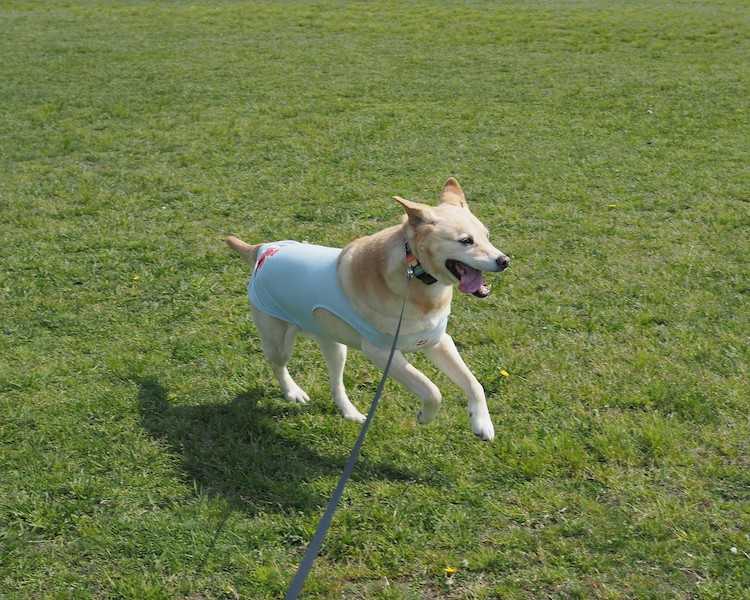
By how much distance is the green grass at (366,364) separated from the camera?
13.2 feet

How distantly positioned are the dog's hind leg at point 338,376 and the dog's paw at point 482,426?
0.80 metres

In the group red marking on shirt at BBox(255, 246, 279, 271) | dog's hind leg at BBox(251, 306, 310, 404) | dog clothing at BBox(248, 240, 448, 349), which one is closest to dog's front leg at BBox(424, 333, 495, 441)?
dog clothing at BBox(248, 240, 448, 349)

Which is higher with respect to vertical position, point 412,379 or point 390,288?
point 390,288

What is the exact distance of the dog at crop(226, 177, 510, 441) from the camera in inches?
170

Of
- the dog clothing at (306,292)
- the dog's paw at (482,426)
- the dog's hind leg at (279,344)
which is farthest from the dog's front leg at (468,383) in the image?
the dog's hind leg at (279,344)

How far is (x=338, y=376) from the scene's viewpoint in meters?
5.21

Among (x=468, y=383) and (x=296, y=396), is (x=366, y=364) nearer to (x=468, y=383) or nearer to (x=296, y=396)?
(x=296, y=396)

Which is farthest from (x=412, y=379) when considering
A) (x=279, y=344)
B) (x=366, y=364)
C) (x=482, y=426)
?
(x=366, y=364)

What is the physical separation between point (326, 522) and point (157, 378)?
259 cm

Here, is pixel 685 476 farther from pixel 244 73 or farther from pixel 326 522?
pixel 244 73

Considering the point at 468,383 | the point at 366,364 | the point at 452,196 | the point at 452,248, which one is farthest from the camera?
the point at 366,364

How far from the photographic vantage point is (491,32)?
62.6 ft

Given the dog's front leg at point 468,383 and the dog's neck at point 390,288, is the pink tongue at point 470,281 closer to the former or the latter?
the dog's neck at point 390,288

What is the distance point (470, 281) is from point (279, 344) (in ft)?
4.75
